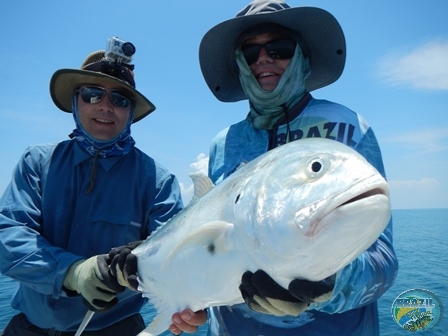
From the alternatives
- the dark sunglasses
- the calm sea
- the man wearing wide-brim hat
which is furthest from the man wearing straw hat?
the calm sea

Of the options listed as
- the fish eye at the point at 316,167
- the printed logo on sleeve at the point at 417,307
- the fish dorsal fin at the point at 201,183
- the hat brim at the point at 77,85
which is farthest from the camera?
the printed logo on sleeve at the point at 417,307

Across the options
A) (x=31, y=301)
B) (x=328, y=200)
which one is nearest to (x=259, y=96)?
(x=328, y=200)

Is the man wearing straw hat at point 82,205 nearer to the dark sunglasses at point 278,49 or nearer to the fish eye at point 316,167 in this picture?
the dark sunglasses at point 278,49

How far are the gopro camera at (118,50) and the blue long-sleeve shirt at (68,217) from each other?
96 cm

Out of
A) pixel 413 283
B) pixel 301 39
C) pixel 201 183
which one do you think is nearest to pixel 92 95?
pixel 201 183

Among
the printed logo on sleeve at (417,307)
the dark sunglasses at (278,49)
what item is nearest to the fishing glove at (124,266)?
the dark sunglasses at (278,49)

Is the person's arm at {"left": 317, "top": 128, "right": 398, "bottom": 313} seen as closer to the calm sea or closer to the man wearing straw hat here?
the man wearing straw hat

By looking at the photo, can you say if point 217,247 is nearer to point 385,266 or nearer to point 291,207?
point 291,207

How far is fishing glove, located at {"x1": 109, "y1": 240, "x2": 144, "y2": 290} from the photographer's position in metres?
2.48

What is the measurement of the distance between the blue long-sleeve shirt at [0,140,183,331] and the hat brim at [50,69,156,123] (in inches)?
24.4

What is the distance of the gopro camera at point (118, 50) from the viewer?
3.45m

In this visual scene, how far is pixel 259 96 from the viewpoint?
268cm

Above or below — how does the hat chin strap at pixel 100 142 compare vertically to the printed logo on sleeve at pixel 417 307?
above

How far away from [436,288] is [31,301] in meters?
13.3
